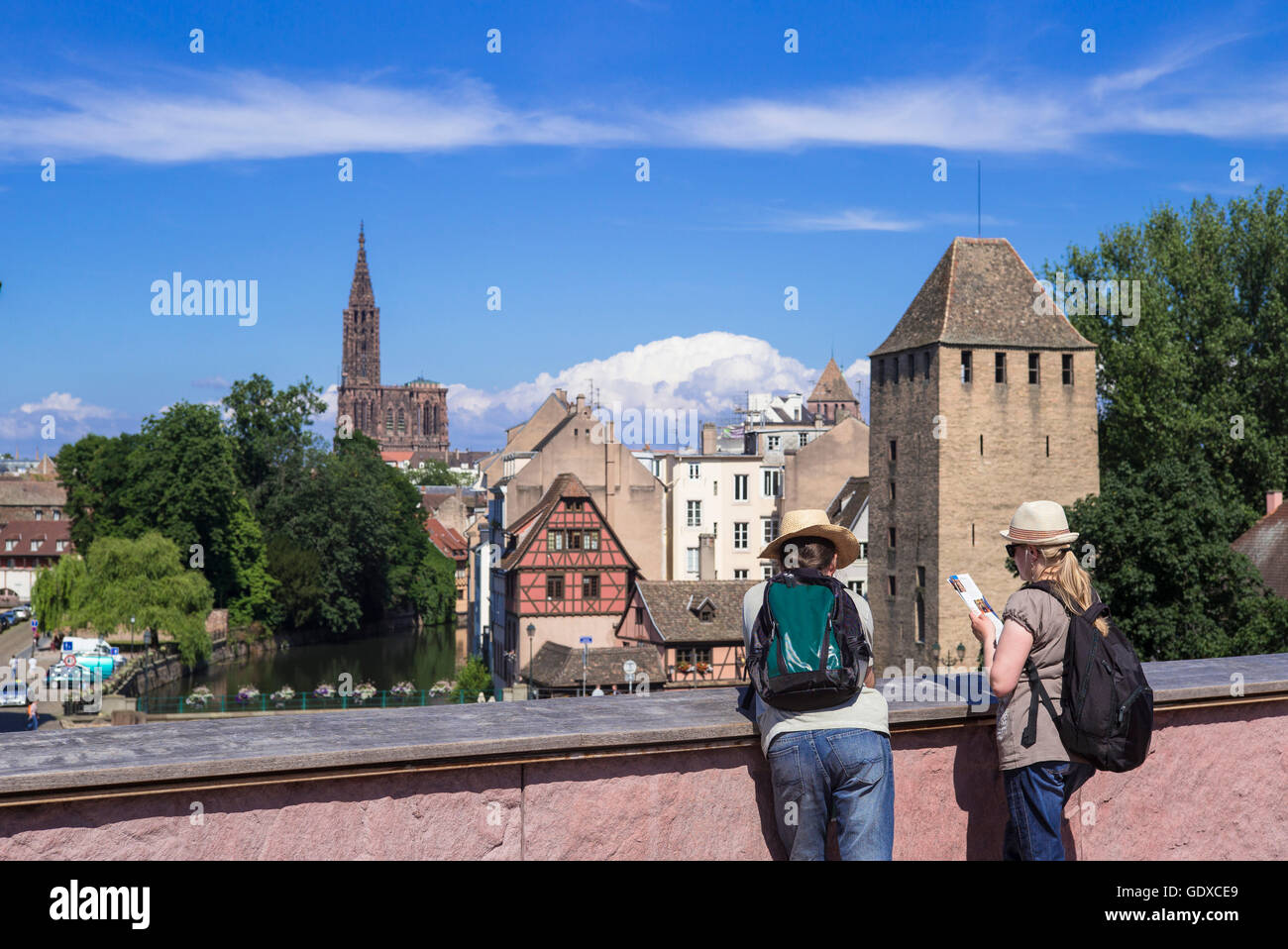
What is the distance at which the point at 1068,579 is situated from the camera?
4512 millimetres

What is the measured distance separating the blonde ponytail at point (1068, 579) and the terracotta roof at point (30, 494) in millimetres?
110921

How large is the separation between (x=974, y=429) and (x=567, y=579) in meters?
14.6

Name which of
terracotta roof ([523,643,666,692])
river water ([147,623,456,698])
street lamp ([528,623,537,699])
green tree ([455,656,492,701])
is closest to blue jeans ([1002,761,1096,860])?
terracotta roof ([523,643,666,692])

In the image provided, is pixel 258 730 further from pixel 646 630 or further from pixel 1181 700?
pixel 646 630

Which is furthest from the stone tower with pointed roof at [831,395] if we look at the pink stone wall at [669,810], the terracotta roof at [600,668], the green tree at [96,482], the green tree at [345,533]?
the pink stone wall at [669,810]

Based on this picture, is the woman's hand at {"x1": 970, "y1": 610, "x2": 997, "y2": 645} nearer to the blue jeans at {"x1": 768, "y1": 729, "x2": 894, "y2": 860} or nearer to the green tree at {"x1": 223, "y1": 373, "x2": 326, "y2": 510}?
the blue jeans at {"x1": 768, "y1": 729, "x2": 894, "y2": 860}

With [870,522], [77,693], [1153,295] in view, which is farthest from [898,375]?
[77,693]

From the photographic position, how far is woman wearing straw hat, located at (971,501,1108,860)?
4.34 m

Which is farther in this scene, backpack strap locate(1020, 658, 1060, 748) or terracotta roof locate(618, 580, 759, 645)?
terracotta roof locate(618, 580, 759, 645)

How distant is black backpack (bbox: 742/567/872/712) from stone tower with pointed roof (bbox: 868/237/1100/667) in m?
41.8

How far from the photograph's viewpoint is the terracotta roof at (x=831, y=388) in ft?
426

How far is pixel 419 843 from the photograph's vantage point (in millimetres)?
3924

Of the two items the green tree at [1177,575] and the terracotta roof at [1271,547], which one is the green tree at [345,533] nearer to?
the terracotta roof at [1271,547]
